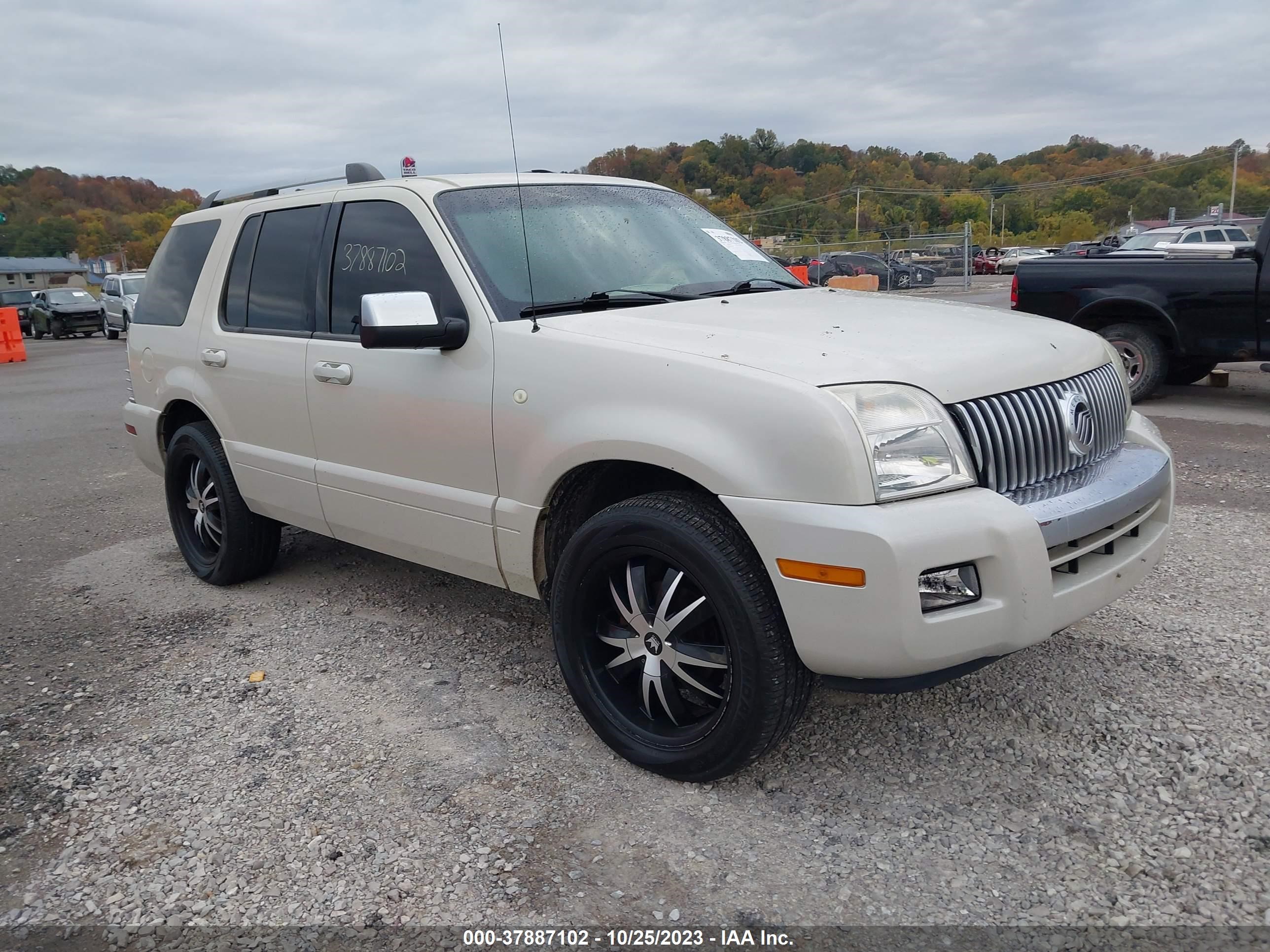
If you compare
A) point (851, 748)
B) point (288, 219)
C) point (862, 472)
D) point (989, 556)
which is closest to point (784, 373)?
point (862, 472)

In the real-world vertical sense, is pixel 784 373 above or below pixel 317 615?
above

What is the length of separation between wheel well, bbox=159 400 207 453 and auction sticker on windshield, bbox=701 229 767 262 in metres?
2.68

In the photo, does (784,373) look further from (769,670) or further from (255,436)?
(255,436)

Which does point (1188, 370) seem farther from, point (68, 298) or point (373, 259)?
point (68, 298)

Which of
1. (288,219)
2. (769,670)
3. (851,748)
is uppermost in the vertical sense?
(288,219)

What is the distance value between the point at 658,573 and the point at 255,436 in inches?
91.4

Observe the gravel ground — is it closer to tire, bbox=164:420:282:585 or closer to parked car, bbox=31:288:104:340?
tire, bbox=164:420:282:585

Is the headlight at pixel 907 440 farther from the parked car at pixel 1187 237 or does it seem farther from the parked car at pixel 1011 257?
the parked car at pixel 1011 257

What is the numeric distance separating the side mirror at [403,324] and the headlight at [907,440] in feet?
4.51

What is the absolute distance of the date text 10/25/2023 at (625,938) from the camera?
228 cm

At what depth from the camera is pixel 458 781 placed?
3.00 metres

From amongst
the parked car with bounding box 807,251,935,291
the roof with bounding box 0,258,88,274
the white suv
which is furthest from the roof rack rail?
the roof with bounding box 0,258,88,274

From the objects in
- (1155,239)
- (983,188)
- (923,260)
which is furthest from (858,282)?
(983,188)

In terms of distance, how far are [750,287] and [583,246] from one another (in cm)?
69
